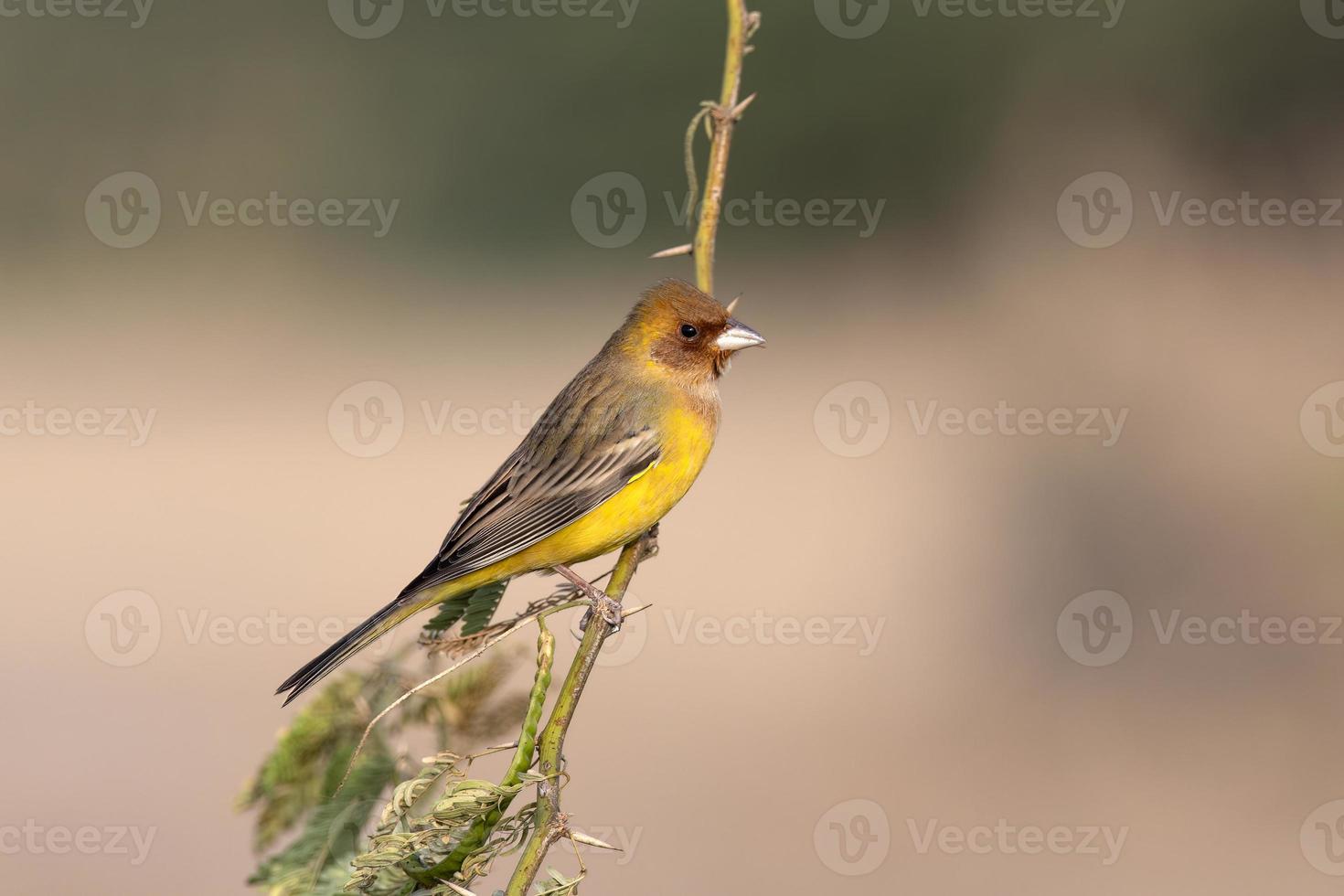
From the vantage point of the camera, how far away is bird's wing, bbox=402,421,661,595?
14.3 ft

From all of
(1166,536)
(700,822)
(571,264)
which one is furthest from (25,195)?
(1166,536)

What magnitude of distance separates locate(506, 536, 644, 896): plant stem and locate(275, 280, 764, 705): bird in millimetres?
1246

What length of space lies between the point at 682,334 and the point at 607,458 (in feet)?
1.78

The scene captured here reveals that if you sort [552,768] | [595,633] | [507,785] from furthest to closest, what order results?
[595,633], [552,768], [507,785]

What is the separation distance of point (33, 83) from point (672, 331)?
1270 centimetres

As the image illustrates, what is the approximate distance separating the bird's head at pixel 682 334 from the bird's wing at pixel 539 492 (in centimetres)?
32

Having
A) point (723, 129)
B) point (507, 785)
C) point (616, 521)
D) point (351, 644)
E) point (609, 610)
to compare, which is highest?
point (723, 129)

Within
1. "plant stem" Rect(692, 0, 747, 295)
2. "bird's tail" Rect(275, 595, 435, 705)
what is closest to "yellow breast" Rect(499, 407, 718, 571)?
"bird's tail" Rect(275, 595, 435, 705)

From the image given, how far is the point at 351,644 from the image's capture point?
3.88m

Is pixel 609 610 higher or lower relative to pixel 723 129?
lower

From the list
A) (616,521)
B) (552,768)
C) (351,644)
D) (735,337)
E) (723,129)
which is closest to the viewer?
(552,768)

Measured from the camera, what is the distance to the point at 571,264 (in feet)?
51.6

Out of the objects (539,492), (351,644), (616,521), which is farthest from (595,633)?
(539,492)

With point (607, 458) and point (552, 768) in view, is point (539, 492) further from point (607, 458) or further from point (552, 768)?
point (552, 768)
